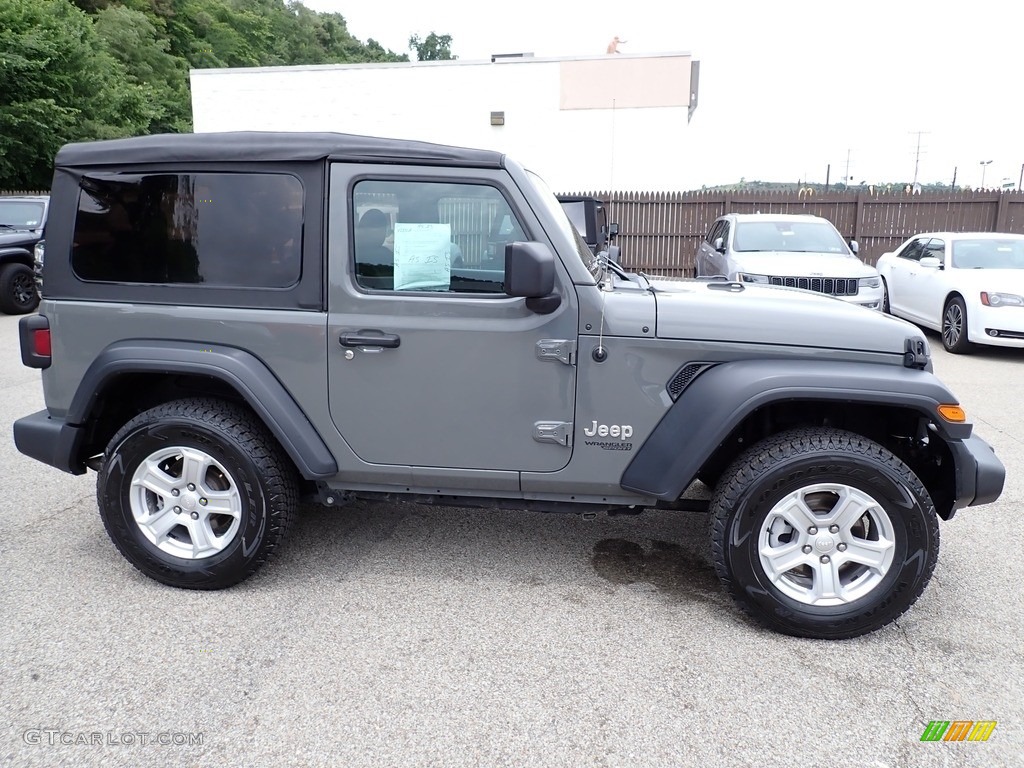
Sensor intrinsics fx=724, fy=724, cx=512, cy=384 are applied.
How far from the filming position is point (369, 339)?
9.75ft

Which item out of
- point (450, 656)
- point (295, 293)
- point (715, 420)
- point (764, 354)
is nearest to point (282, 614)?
point (450, 656)

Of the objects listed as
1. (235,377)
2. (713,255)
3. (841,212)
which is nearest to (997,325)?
(713,255)

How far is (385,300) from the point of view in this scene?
9.80 feet

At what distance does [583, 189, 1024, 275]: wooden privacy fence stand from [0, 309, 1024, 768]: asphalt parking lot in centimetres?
1211

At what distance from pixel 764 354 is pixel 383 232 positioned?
63.9 inches

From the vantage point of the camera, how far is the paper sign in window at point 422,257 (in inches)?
117

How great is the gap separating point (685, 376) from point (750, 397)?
0.93 feet

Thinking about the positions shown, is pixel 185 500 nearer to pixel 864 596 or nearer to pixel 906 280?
pixel 864 596

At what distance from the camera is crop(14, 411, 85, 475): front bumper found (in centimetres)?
321

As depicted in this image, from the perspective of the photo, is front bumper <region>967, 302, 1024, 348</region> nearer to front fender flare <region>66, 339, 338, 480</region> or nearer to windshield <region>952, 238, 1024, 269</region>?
windshield <region>952, 238, 1024, 269</region>

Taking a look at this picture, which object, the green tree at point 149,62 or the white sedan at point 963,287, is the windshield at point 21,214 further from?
the green tree at point 149,62

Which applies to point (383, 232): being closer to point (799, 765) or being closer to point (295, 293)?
point (295, 293)

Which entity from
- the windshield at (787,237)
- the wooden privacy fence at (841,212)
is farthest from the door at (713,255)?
the wooden privacy fence at (841,212)

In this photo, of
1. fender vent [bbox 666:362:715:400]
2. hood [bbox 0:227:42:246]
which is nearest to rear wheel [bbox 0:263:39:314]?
hood [bbox 0:227:42:246]
